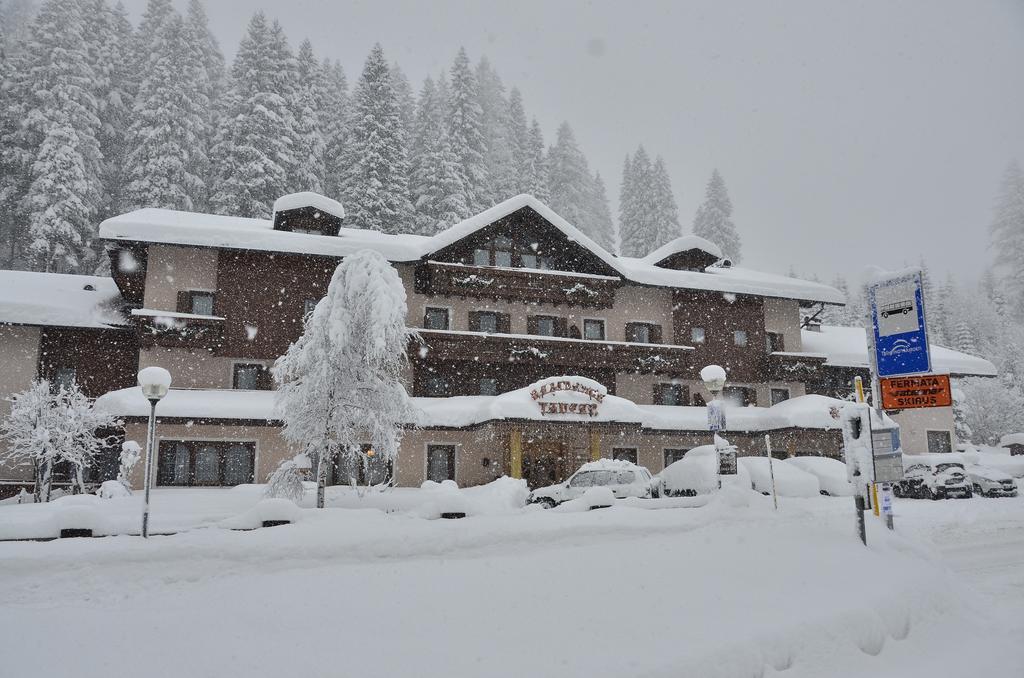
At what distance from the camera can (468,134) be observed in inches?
2014

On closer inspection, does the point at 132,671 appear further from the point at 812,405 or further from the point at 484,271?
the point at 812,405

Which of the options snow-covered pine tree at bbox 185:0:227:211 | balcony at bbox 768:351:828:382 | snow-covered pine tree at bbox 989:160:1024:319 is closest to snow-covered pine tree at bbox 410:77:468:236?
snow-covered pine tree at bbox 185:0:227:211

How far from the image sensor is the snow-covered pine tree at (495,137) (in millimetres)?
51656

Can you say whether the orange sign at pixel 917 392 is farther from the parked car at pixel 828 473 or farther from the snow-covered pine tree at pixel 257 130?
the snow-covered pine tree at pixel 257 130

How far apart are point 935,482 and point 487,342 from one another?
17.4 metres

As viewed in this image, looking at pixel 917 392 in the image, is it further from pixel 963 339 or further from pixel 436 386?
pixel 963 339

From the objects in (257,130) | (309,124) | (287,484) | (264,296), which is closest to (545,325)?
(264,296)

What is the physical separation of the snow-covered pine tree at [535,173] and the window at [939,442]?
2798 centimetres

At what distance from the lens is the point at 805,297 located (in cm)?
3359

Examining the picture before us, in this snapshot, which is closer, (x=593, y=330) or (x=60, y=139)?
(x=593, y=330)

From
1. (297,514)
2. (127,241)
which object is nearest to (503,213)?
(127,241)

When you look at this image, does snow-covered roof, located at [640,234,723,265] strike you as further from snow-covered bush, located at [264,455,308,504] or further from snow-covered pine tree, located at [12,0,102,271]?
snow-covered pine tree, located at [12,0,102,271]

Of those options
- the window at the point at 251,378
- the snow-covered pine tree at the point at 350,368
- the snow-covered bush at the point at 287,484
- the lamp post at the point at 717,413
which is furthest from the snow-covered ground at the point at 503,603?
the window at the point at 251,378

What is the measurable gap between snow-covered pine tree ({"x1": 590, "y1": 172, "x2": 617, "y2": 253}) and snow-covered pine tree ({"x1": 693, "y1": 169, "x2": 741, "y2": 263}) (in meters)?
7.59
